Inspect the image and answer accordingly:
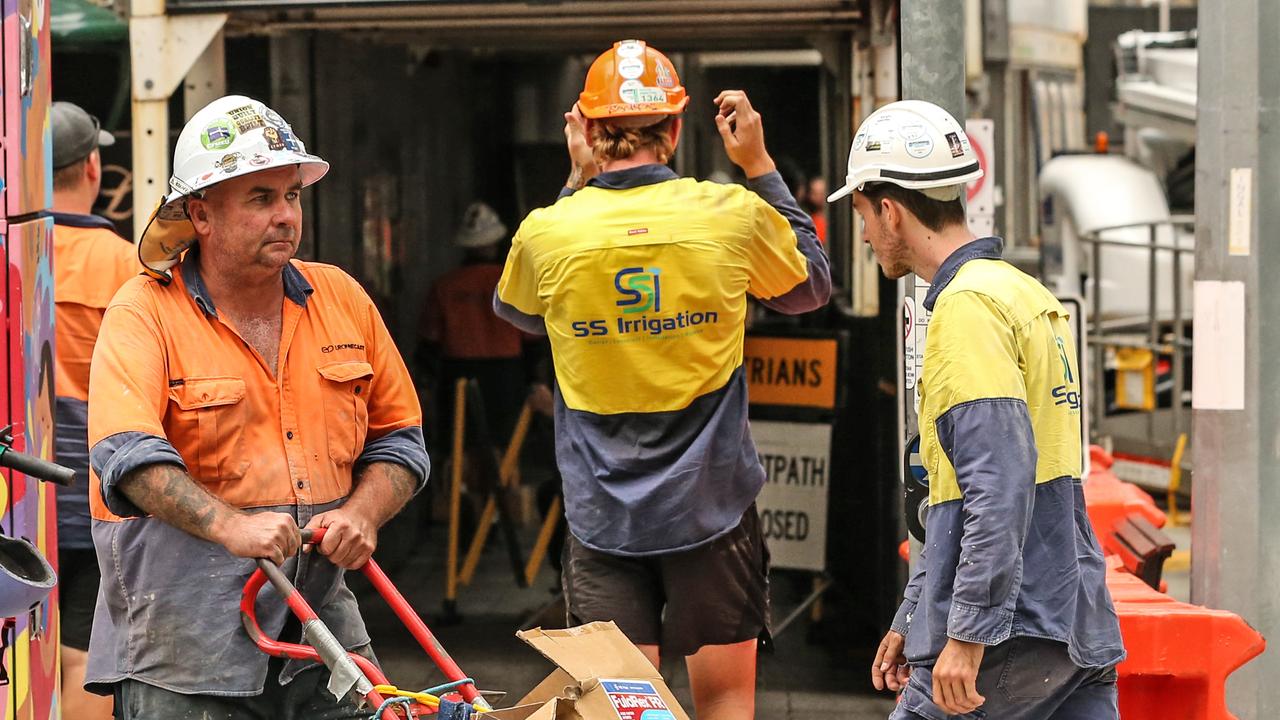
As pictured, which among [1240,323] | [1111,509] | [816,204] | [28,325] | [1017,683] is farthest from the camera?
[816,204]

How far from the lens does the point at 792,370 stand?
26.9 ft

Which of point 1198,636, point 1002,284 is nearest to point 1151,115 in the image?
point 1198,636

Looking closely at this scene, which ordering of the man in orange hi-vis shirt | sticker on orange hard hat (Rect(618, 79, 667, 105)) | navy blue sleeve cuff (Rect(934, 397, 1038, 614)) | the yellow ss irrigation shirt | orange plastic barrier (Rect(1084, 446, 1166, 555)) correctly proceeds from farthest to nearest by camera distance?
orange plastic barrier (Rect(1084, 446, 1166, 555)) → sticker on orange hard hat (Rect(618, 79, 667, 105)) → the yellow ss irrigation shirt → the man in orange hi-vis shirt → navy blue sleeve cuff (Rect(934, 397, 1038, 614))

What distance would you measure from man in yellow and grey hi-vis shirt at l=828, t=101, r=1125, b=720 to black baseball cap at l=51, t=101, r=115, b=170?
293 cm

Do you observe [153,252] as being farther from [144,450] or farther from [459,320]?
[459,320]

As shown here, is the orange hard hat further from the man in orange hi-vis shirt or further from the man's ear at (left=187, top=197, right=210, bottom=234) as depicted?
the man's ear at (left=187, top=197, right=210, bottom=234)

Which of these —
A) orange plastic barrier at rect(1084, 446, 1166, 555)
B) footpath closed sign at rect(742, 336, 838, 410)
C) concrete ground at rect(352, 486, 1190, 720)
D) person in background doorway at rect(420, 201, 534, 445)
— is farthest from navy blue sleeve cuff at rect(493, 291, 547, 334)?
person in background doorway at rect(420, 201, 534, 445)

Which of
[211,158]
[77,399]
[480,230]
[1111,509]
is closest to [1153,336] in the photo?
[480,230]

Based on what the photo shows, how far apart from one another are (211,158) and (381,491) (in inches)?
31.4

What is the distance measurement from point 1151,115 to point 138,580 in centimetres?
1411

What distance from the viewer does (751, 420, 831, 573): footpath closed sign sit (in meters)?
8.15

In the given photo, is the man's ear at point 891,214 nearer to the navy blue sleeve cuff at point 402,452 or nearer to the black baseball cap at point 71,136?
the navy blue sleeve cuff at point 402,452

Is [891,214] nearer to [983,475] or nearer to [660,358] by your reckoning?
[983,475]

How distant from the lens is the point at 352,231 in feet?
30.6
